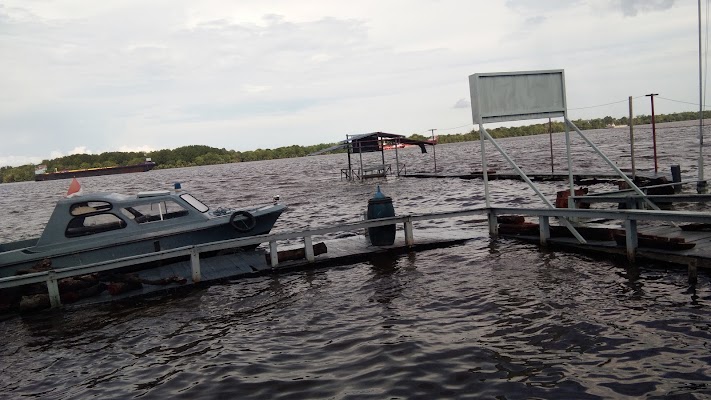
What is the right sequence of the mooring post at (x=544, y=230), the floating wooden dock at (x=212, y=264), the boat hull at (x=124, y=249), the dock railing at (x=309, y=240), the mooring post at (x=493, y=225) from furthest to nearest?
the mooring post at (x=493, y=225) < the mooring post at (x=544, y=230) < the boat hull at (x=124, y=249) < the floating wooden dock at (x=212, y=264) < the dock railing at (x=309, y=240)

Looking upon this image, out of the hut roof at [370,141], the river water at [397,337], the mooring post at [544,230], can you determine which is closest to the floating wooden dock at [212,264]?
the river water at [397,337]

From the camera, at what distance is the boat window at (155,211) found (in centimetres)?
1263

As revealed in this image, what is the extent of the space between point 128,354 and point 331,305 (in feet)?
10.9

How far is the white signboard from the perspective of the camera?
38.9 feet

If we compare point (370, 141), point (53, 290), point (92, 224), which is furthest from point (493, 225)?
point (370, 141)

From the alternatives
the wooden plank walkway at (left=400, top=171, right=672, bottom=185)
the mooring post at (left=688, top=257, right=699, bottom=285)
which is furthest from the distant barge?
the mooring post at (left=688, top=257, right=699, bottom=285)

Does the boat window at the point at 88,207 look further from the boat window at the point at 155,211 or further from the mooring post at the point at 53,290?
the mooring post at the point at 53,290

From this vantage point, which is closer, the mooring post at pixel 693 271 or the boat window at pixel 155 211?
the mooring post at pixel 693 271

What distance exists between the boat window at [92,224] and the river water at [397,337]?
246cm

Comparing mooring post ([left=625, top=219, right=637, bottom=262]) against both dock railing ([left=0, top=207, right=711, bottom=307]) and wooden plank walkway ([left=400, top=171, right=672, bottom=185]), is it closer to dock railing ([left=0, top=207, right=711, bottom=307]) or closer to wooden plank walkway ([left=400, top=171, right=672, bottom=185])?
dock railing ([left=0, top=207, right=711, bottom=307])

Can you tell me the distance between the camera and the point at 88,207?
40.2 ft

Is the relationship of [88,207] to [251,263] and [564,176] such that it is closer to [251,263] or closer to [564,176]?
[251,263]

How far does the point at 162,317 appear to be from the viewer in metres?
9.46

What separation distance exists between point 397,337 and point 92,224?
26.9 feet
